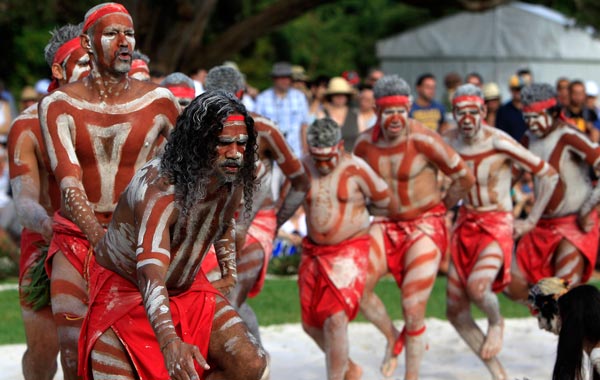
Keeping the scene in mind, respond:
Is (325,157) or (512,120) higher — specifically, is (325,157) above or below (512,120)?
above

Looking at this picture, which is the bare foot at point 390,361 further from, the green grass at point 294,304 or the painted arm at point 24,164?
the painted arm at point 24,164

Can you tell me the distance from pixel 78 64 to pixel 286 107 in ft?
22.5

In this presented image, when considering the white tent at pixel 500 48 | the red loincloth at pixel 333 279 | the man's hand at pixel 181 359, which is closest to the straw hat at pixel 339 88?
the red loincloth at pixel 333 279

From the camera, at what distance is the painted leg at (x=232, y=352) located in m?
4.89

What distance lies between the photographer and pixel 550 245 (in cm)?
862

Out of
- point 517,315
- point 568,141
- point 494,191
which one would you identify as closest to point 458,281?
Answer: point 494,191

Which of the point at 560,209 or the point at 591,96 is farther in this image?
the point at 591,96

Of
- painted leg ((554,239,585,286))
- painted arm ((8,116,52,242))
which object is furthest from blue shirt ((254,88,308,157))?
painted arm ((8,116,52,242))

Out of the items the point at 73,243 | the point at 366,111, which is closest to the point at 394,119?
the point at 73,243

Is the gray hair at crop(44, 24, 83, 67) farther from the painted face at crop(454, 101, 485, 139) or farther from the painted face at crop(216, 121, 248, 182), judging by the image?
the painted face at crop(454, 101, 485, 139)

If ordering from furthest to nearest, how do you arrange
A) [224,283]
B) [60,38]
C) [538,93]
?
1. [538,93]
2. [60,38]
3. [224,283]

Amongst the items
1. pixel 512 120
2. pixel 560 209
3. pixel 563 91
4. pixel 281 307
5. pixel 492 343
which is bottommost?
pixel 281 307

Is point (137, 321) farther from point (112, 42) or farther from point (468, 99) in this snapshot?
point (468, 99)

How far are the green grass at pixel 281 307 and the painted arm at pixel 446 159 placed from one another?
8.11 ft
